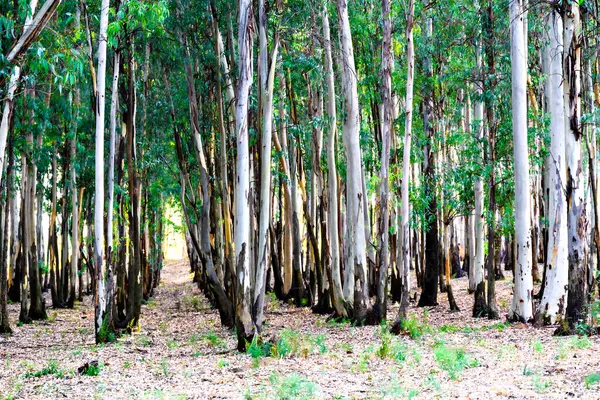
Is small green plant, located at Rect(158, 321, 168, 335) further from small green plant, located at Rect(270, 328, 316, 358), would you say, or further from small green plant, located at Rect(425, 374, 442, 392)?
small green plant, located at Rect(425, 374, 442, 392)

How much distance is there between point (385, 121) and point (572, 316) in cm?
520

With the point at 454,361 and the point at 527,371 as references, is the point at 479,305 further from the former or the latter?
the point at 527,371

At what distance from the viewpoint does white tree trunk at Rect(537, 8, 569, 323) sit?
1245 cm

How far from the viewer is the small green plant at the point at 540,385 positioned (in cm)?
729

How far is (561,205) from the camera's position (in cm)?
1279

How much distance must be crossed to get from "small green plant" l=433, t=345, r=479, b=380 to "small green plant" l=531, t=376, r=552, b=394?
0.99 m

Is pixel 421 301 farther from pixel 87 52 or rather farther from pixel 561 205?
pixel 87 52

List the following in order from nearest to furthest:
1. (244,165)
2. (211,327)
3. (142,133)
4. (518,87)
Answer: (244,165), (518,87), (211,327), (142,133)

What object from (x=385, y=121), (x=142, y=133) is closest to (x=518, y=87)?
(x=385, y=121)

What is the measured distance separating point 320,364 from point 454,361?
198 cm

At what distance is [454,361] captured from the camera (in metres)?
9.38

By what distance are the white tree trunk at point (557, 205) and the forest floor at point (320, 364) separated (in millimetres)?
679

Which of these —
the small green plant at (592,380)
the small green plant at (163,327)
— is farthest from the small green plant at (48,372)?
the small green plant at (592,380)

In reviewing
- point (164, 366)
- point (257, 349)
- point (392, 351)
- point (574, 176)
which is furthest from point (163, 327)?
point (574, 176)
